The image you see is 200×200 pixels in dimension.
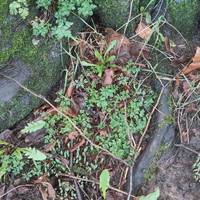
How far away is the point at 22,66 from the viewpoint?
339cm

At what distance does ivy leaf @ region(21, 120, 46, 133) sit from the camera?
129 inches

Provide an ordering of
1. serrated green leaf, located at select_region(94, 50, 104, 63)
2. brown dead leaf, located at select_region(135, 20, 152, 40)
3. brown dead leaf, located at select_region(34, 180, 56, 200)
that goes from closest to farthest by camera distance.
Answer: brown dead leaf, located at select_region(34, 180, 56, 200) < serrated green leaf, located at select_region(94, 50, 104, 63) < brown dead leaf, located at select_region(135, 20, 152, 40)

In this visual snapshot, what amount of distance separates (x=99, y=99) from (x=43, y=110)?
46 centimetres

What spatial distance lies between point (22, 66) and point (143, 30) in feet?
3.29

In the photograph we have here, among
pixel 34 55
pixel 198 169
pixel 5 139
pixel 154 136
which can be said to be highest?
pixel 34 55

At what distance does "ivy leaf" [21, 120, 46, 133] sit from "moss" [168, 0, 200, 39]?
132cm

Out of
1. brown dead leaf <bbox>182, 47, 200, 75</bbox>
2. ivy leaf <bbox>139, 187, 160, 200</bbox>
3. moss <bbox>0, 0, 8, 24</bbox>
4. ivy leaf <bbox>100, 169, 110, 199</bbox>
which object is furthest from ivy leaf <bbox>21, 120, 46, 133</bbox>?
brown dead leaf <bbox>182, 47, 200, 75</bbox>

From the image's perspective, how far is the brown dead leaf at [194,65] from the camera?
345 cm

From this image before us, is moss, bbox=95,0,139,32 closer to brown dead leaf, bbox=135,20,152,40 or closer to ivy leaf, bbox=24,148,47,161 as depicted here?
brown dead leaf, bbox=135,20,152,40

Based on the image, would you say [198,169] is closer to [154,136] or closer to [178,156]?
[178,156]

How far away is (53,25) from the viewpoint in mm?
3416

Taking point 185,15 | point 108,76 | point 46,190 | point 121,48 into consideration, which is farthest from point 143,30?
point 46,190

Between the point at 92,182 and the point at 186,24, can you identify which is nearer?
the point at 92,182

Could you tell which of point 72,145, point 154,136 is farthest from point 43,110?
point 154,136
